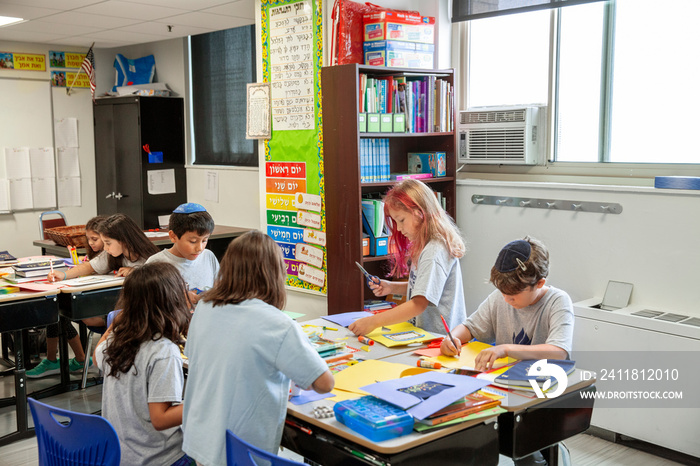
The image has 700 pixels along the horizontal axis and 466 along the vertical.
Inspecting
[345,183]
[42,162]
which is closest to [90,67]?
[42,162]

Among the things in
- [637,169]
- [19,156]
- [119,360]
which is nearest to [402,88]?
[637,169]

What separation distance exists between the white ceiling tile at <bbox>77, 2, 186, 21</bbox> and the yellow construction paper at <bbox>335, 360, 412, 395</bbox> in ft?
12.8

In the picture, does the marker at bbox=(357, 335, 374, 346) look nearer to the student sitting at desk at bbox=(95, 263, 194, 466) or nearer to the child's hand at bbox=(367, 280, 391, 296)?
the child's hand at bbox=(367, 280, 391, 296)

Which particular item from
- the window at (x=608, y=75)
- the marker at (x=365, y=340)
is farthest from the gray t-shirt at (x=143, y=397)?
the window at (x=608, y=75)

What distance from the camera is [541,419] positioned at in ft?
6.86

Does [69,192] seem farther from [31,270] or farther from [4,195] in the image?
[31,270]

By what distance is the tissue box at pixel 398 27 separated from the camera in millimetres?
4195

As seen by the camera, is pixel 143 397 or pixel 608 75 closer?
pixel 143 397

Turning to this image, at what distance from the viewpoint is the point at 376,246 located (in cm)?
413

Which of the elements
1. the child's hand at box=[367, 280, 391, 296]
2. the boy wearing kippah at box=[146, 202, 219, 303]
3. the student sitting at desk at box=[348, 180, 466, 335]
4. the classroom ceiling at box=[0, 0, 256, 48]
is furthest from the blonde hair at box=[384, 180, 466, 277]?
the classroom ceiling at box=[0, 0, 256, 48]

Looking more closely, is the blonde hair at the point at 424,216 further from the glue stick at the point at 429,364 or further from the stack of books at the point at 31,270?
the stack of books at the point at 31,270

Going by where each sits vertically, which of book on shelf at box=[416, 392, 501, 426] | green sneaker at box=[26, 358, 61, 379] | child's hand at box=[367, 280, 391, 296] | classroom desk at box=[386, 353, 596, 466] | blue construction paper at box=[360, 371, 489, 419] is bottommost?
green sneaker at box=[26, 358, 61, 379]

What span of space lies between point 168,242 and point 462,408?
4.50 metres

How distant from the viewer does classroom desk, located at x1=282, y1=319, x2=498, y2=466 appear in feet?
5.72
